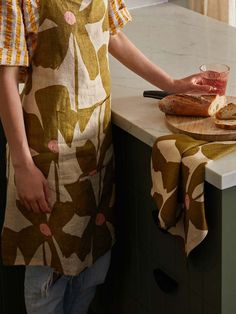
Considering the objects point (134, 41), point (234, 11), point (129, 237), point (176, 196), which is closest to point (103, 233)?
point (129, 237)

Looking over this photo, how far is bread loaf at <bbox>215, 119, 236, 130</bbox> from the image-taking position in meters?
1.66

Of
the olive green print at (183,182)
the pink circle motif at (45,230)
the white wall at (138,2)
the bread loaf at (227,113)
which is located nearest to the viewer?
the olive green print at (183,182)

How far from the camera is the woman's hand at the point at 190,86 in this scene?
6.16 feet

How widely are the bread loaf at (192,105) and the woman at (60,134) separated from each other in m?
0.10

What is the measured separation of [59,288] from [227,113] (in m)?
0.60

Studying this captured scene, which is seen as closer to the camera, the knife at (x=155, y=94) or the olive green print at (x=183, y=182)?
the olive green print at (x=183, y=182)

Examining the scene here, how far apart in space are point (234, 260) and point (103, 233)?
384 mm

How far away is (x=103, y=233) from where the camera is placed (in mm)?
1896

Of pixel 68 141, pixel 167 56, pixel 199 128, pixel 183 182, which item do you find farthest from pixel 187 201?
pixel 167 56

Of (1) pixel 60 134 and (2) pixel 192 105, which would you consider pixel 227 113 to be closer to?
(2) pixel 192 105

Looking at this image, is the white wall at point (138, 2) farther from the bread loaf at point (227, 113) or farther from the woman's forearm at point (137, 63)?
the bread loaf at point (227, 113)

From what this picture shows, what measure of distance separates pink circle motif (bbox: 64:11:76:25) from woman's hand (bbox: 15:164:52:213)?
316mm

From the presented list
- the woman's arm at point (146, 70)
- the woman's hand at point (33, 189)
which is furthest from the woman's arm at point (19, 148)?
the woman's arm at point (146, 70)

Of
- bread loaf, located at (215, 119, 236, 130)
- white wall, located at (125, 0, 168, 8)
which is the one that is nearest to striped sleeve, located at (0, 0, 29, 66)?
bread loaf, located at (215, 119, 236, 130)
